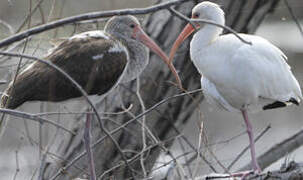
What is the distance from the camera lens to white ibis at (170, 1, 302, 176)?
491 cm

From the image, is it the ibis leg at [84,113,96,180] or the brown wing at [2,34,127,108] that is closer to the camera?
the brown wing at [2,34,127,108]

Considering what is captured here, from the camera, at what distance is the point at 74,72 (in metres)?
5.07

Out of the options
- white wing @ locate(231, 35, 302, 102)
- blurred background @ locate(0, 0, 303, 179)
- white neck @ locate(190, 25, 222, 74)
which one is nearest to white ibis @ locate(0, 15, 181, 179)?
white neck @ locate(190, 25, 222, 74)

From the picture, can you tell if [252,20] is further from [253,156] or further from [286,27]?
[286,27]

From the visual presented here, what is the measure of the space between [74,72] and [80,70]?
1.9 inches

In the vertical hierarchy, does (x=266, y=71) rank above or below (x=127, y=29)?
above

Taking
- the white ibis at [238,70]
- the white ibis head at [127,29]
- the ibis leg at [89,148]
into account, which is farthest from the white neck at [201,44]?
→ the ibis leg at [89,148]

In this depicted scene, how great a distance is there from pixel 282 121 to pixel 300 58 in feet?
9.10

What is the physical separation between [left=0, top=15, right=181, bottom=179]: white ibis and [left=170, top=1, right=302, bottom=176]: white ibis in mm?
269

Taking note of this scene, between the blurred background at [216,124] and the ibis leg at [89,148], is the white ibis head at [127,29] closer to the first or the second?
the ibis leg at [89,148]

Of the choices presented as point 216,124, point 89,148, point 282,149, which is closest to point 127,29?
point 89,148

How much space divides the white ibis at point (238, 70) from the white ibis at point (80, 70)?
0.88 ft

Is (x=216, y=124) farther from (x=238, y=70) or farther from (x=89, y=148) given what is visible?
(x=238, y=70)

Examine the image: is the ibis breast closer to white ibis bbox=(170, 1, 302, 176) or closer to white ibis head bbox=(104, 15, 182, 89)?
white ibis bbox=(170, 1, 302, 176)
